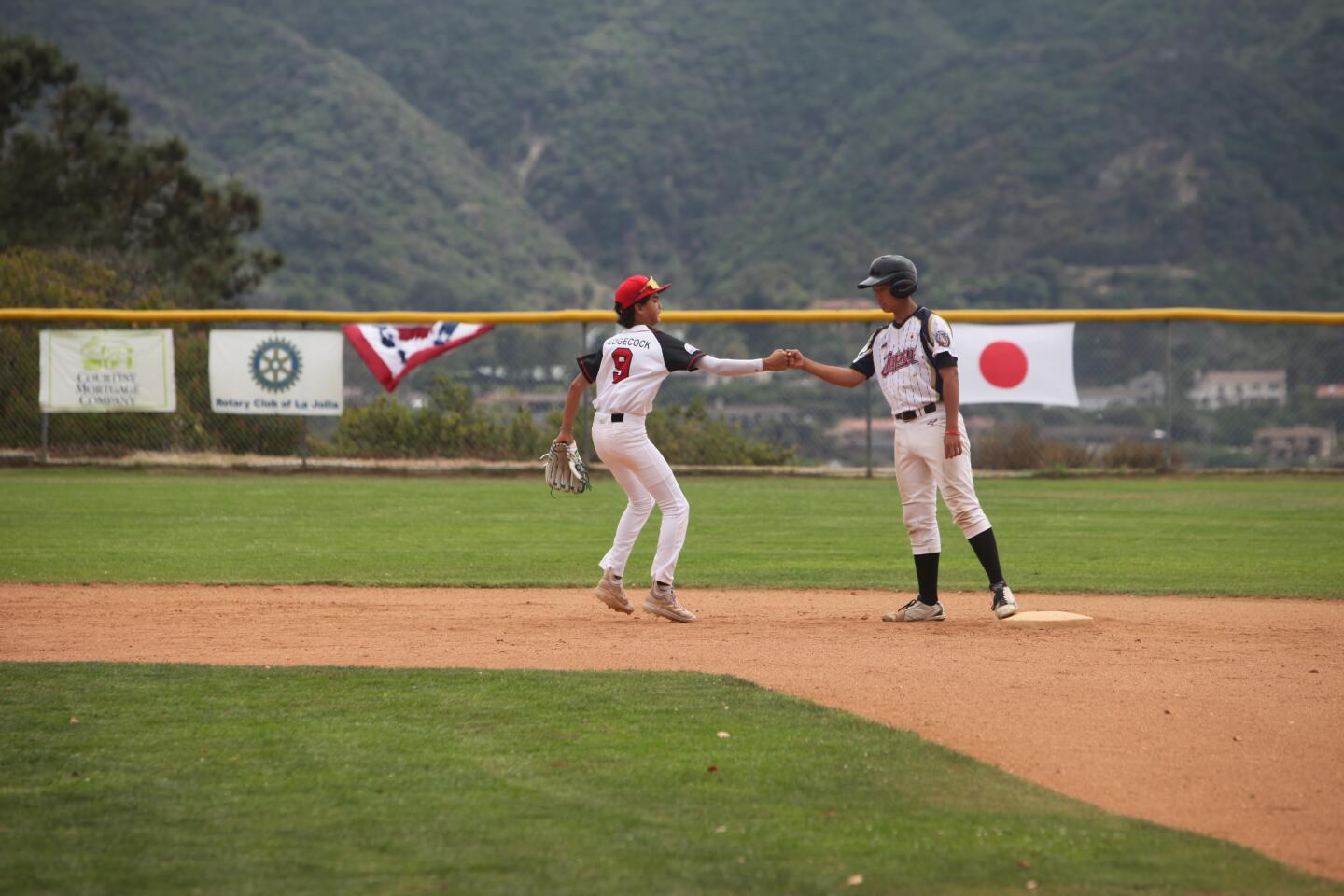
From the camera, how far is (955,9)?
76.6 meters

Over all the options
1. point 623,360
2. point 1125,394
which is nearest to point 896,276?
point 623,360

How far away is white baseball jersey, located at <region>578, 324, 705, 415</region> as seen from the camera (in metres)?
8.25

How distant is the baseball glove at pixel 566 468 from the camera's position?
8984 millimetres

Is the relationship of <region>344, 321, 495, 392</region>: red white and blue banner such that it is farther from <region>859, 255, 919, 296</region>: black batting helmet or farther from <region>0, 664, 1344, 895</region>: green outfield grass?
<region>0, 664, 1344, 895</region>: green outfield grass

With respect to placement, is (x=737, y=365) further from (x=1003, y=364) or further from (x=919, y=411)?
(x=1003, y=364)

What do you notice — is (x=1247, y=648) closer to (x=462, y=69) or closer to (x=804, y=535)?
(x=804, y=535)

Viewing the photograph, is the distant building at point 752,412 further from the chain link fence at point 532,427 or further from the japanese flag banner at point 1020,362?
the japanese flag banner at point 1020,362

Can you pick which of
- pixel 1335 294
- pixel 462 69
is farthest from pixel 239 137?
pixel 1335 294

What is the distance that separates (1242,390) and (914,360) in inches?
684

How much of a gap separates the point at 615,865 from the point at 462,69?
253 ft

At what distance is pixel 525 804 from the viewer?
457 cm

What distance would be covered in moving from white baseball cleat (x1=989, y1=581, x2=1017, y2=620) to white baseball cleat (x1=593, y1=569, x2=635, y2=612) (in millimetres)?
2069

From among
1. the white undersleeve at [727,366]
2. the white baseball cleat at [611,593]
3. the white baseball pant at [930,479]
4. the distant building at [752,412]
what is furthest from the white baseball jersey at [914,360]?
the distant building at [752,412]

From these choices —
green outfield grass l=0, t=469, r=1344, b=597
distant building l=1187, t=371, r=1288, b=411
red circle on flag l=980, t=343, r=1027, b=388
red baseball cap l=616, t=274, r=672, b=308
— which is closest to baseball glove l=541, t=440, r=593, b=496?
red baseball cap l=616, t=274, r=672, b=308
